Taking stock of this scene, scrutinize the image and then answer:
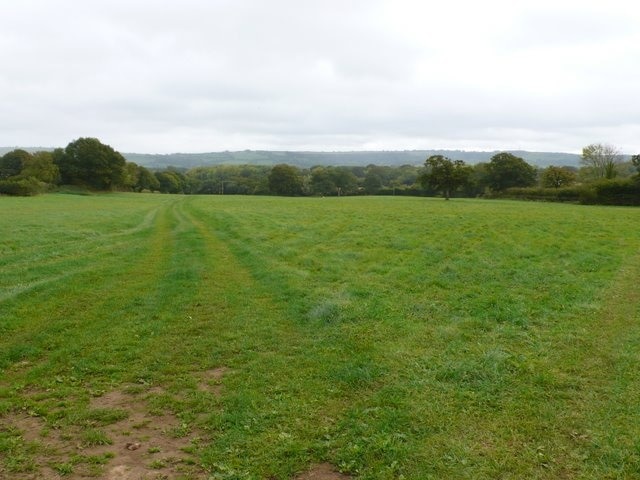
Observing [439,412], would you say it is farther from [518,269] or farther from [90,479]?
[518,269]

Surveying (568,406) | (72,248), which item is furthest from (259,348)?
(72,248)

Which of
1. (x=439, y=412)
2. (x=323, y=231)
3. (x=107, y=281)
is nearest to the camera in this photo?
(x=439, y=412)

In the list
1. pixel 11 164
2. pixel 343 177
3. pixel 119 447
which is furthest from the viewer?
pixel 343 177

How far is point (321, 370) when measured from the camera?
7168 mm

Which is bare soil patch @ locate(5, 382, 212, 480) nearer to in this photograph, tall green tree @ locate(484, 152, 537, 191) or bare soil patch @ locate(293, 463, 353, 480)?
bare soil patch @ locate(293, 463, 353, 480)

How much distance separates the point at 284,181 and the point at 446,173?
176 feet

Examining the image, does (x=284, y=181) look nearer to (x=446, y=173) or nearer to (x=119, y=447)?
(x=446, y=173)

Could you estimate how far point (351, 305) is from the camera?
34.6 feet

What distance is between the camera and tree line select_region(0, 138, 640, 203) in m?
72.2

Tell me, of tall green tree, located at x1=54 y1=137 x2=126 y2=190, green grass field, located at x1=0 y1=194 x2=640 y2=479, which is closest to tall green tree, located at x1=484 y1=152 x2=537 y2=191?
tall green tree, located at x1=54 y1=137 x2=126 y2=190

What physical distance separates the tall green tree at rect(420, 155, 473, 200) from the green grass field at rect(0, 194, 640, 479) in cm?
5858

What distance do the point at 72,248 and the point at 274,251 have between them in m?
8.61

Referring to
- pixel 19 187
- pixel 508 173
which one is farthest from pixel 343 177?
pixel 19 187

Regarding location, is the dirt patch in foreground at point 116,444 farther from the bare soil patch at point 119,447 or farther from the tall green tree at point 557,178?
the tall green tree at point 557,178
